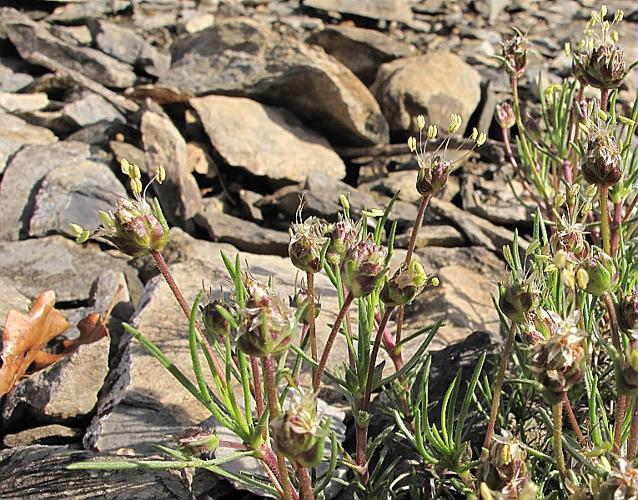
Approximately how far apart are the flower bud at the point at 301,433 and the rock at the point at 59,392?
147 cm

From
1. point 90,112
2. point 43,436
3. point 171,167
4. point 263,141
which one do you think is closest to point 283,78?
point 263,141

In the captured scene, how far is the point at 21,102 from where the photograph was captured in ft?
15.7

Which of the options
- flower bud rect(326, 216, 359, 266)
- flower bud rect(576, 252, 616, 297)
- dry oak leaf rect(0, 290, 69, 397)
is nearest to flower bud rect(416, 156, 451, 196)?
flower bud rect(326, 216, 359, 266)

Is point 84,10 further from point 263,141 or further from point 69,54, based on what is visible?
point 263,141

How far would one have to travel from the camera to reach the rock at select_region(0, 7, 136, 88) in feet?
16.8

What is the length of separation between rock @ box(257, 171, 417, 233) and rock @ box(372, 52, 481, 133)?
2.50 ft

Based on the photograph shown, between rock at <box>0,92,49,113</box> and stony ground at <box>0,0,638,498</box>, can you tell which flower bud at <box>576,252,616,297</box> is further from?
rock at <box>0,92,49,113</box>

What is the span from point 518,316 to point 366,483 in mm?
677

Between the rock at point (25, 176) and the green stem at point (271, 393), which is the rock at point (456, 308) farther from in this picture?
the rock at point (25, 176)

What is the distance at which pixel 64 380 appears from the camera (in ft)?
9.09

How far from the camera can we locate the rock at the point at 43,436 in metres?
2.66

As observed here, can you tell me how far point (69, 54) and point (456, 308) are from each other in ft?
10.7

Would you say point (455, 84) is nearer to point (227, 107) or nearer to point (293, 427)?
point (227, 107)

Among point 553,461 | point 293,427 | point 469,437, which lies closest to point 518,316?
point 553,461
